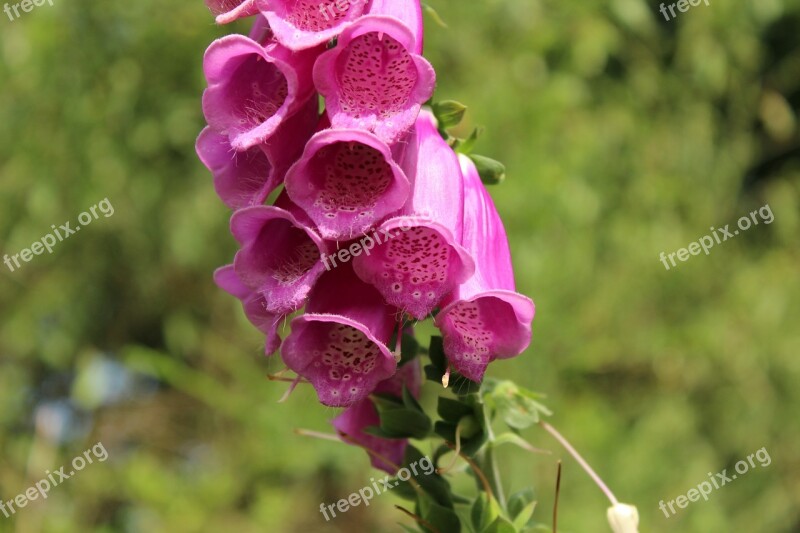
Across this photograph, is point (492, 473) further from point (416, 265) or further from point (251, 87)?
point (251, 87)

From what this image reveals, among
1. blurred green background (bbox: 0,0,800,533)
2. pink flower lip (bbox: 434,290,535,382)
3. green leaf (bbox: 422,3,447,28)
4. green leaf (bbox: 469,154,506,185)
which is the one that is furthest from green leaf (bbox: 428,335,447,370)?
blurred green background (bbox: 0,0,800,533)

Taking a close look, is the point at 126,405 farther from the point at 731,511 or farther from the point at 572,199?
the point at 731,511

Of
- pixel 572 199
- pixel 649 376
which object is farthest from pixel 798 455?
pixel 572 199

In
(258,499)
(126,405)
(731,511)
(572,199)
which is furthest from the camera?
(126,405)

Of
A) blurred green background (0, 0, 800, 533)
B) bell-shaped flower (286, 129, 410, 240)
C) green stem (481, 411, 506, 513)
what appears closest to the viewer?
bell-shaped flower (286, 129, 410, 240)

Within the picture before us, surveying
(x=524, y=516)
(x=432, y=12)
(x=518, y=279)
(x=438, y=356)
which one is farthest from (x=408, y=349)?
(x=518, y=279)

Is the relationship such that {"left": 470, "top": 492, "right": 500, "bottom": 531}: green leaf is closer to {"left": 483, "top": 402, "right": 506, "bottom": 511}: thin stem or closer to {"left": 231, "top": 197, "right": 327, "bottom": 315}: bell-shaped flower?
{"left": 483, "top": 402, "right": 506, "bottom": 511}: thin stem

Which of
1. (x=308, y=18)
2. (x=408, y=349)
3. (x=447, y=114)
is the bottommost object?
(x=408, y=349)
